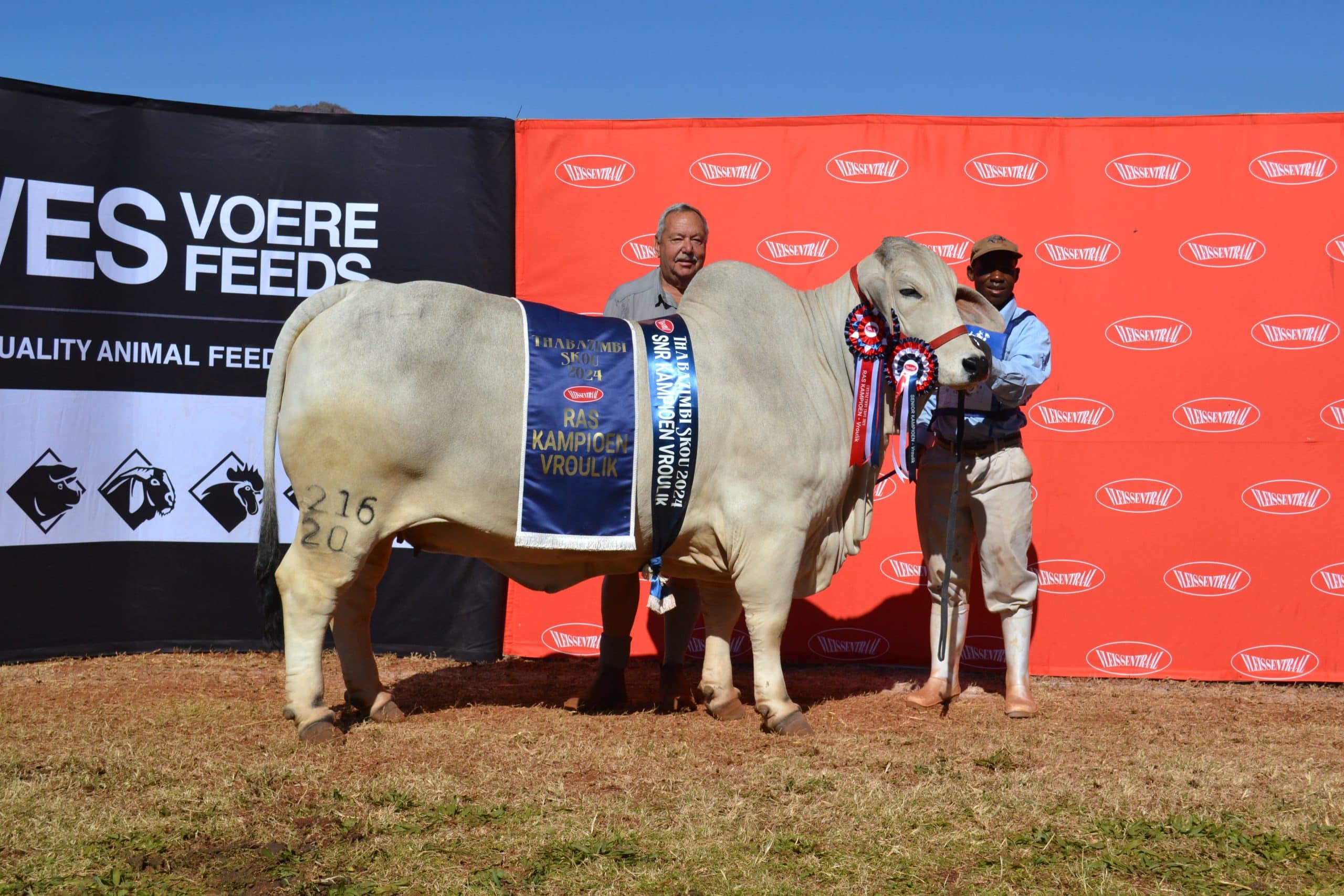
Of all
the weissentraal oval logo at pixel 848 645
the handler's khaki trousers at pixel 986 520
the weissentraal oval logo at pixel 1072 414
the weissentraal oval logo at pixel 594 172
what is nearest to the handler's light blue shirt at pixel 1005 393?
the handler's khaki trousers at pixel 986 520

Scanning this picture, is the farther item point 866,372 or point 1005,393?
point 1005,393

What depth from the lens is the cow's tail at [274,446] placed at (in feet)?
16.5

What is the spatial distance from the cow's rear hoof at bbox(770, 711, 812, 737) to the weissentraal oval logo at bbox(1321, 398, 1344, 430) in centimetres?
410

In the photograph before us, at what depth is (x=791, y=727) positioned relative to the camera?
5434 millimetres

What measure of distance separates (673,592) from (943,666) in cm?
160

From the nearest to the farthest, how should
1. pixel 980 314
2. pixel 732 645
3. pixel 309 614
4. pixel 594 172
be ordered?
pixel 309 614, pixel 980 314, pixel 594 172, pixel 732 645

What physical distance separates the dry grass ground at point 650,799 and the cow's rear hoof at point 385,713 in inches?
4.7

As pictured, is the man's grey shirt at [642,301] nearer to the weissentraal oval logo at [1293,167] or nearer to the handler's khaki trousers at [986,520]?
the handler's khaki trousers at [986,520]

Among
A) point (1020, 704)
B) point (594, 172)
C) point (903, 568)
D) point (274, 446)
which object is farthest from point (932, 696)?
point (594, 172)

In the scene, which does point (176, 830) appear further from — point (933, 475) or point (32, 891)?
point (933, 475)

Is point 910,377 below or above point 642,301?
below

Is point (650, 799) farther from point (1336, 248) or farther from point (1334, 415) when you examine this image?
point (1336, 248)

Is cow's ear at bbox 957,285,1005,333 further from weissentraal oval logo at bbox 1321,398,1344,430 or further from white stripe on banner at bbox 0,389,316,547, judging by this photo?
white stripe on banner at bbox 0,389,316,547

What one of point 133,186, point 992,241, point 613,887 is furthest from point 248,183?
point 613,887
